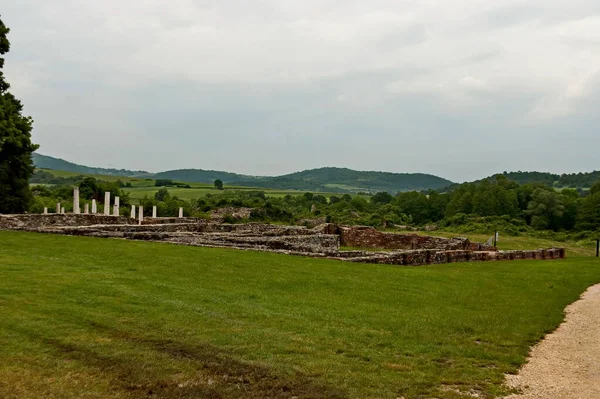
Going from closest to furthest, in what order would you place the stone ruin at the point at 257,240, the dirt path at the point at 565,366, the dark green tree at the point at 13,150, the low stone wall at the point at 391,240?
the dirt path at the point at 565,366 → the stone ruin at the point at 257,240 → the dark green tree at the point at 13,150 → the low stone wall at the point at 391,240

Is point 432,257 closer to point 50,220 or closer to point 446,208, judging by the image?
point 50,220

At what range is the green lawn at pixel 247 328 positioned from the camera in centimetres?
695

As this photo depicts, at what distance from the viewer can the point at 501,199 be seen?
84.4 meters

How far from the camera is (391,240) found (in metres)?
37.9

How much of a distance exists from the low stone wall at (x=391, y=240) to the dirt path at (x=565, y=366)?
22.8 meters

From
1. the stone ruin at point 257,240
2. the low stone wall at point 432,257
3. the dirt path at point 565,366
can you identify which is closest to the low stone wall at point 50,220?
the stone ruin at point 257,240

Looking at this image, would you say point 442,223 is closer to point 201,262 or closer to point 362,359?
point 201,262

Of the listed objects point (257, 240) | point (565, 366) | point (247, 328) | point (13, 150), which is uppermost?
point (13, 150)

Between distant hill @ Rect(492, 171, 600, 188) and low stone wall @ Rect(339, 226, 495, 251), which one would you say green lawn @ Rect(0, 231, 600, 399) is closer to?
low stone wall @ Rect(339, 226, 495, 251)

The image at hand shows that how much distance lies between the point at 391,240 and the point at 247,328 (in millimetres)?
29302

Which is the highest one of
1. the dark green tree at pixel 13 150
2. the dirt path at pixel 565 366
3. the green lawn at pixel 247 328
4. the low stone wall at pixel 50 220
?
the dark green tree at pixel 13 150

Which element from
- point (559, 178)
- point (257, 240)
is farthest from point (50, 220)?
point (559, 178)

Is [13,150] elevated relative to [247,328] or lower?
elevated

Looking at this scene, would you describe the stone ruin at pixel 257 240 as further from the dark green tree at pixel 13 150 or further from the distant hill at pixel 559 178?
the distant hill at pixel 559 178
